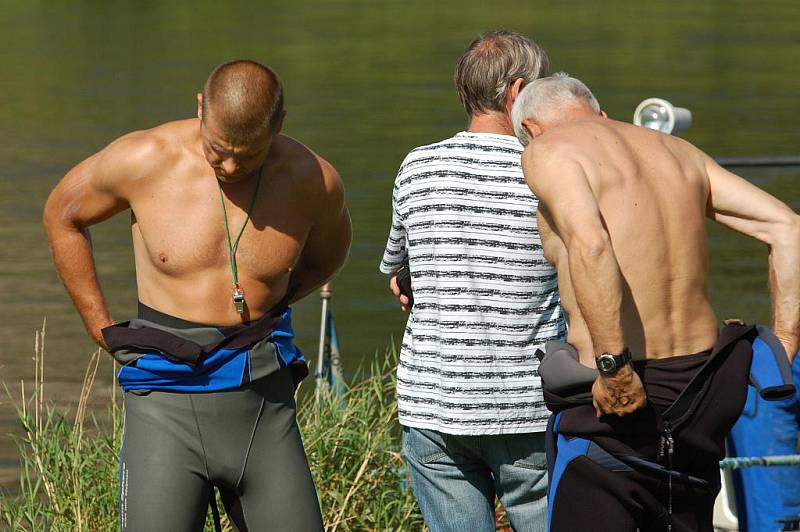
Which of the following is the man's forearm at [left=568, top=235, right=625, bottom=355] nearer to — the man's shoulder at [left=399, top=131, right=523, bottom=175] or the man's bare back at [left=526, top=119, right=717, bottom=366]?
the man's bare back at [left=526, top=119, right=717, bottom=366]

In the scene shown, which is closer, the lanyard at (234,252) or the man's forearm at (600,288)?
the man's forearm at (600,288)

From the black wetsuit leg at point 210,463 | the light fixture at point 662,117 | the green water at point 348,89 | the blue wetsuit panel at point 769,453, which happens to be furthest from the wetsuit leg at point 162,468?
the green water at point 348,89

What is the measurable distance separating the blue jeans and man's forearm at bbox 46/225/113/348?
0.93 meters

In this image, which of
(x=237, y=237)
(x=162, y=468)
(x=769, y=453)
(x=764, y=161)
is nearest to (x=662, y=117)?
(x=764, y=161)

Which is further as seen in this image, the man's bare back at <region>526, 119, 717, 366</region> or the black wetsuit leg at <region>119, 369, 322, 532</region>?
the black wetsuit leg at <region>119, 369, 322, 532</region>

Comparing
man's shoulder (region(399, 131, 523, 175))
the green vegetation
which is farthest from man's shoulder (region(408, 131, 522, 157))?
the green vegetation

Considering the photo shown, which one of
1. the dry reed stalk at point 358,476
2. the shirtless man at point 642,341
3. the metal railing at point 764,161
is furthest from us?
the metal railing at point 764,161

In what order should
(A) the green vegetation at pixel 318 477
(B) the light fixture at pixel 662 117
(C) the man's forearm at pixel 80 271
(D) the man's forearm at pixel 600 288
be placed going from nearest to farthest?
1. (D) the man's forearm at pixel 600 288
2. (C) the man's forearm at pixel 80 271
3. (A) the green vegetation at pixel 318 477
4. (B) the light fixture at pixel 662 117

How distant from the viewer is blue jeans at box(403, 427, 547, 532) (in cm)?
383

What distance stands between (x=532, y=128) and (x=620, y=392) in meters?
0.73

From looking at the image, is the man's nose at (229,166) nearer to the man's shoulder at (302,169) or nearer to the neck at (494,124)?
the man's shoulder at (302,169)

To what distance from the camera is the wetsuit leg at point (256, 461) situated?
3828mm

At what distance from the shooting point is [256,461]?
12.6 feet

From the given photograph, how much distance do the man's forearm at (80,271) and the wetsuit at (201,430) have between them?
0.20 metres
